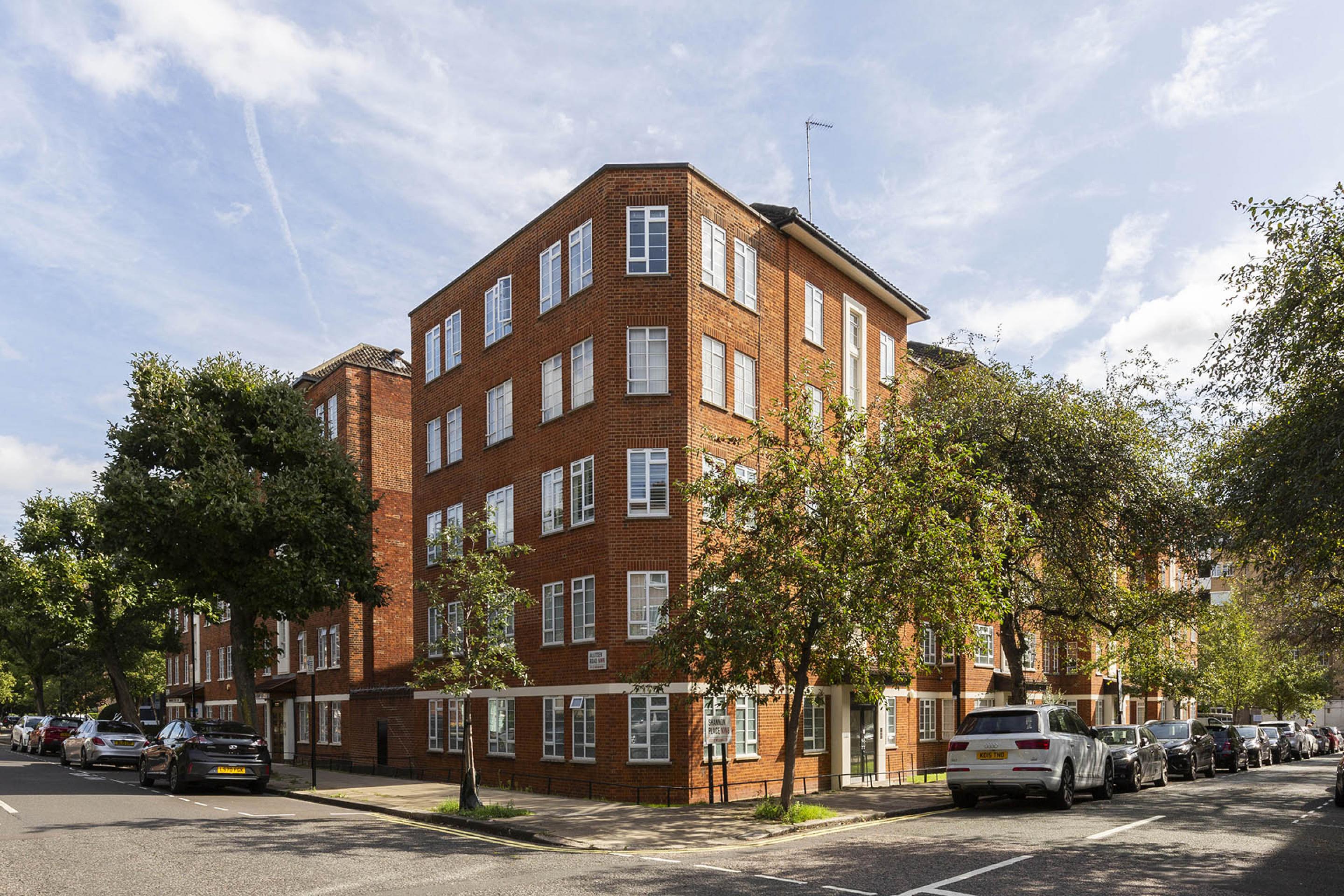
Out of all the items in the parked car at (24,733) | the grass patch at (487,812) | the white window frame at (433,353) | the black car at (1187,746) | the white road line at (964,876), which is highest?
the white window frame at (433,353)

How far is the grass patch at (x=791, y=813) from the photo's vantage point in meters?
17.6

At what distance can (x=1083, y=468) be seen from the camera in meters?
25.4

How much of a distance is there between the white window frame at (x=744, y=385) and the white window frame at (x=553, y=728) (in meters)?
7.71

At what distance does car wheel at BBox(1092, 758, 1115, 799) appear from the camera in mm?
21281

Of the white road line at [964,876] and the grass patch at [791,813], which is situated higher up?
the white road line at [964,876]

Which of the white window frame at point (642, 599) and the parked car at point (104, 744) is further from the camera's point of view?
the parked car at point (104, 744)

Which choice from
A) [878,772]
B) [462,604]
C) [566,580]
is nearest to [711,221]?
[566,580]

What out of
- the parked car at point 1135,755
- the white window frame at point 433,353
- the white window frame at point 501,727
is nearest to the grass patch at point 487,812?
the white window frame at point 501,727

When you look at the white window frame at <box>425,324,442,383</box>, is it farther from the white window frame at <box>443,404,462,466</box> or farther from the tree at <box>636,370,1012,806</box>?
the tree at <box>636,370,1012,806</box>

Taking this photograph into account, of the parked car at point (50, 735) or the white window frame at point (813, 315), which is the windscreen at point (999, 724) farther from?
the parked car at point (50, 735)

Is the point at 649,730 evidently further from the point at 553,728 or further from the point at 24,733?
the point at 24,733

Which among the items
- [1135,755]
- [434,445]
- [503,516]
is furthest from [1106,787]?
[434,445]

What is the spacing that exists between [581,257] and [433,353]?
9.20 m

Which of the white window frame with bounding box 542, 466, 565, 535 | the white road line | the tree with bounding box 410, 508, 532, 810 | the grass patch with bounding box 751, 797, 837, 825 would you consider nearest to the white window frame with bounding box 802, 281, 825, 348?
the white window frame with bounding box 542, 466, 565, 535
